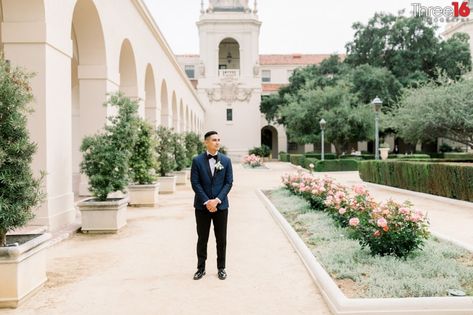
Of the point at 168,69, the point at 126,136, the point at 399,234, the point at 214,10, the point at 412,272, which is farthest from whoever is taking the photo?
the point at 214,10

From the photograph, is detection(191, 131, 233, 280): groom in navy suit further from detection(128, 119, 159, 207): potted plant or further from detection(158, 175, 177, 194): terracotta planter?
detection(158, 175, 177, 194): terracotta planter

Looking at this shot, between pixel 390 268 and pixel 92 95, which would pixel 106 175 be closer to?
pixel 92 95

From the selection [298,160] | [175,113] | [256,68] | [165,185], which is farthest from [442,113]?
[256,68]

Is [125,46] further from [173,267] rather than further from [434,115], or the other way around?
[434,115]

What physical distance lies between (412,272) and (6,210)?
15.0ft

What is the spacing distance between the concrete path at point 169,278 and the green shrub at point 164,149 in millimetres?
7647

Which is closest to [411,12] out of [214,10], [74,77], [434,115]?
[214,10]

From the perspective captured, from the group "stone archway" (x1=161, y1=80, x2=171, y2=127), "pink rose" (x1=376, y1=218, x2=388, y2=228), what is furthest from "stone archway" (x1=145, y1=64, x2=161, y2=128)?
"pink rose" (x1=376, y1=218, x2=388, y2=228)

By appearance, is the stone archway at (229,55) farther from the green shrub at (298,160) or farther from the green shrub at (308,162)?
the green shrub at (308,162)

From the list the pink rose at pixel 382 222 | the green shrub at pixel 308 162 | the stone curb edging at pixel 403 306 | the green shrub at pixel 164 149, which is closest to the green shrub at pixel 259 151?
the green shrub at pixel 308 162

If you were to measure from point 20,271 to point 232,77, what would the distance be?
4873 centimetres

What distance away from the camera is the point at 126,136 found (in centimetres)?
965

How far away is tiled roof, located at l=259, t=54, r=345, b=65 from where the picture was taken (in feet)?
209

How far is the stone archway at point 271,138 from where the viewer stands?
59.7 meters
